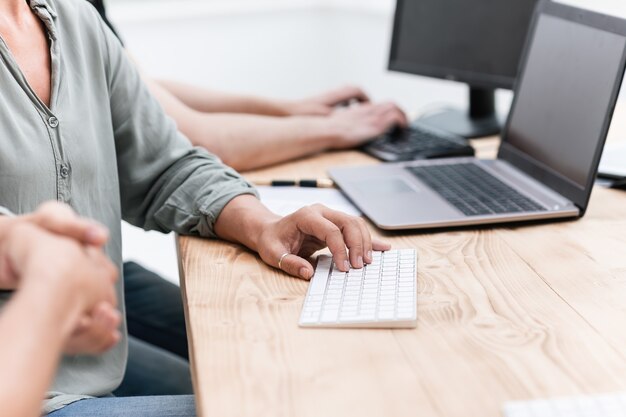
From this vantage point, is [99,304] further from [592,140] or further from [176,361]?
[592,140]

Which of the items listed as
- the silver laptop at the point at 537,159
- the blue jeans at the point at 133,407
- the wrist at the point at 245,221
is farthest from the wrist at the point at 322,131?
the blue jeans at the point at 133,407

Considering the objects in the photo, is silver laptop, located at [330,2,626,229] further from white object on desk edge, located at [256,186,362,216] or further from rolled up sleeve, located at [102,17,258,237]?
rolled up sleeve, located at [102,17,258,237]

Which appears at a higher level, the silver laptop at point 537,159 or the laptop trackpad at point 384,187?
the silver laptop at point 537,159

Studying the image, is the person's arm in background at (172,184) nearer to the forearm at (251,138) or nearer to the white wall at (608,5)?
the forearm at (251,138)

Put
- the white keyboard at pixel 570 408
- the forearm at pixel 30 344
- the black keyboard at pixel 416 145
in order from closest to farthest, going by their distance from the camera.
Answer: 1. the forearm at pixel 30 344
2. the white keyboard at pixel 570 408
3. the black keyboard at pixel 416 145

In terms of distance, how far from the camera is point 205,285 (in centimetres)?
106

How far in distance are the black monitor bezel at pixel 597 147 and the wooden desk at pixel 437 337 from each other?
3.7 inches

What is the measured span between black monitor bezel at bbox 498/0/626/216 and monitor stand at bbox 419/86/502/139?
12.0 inches

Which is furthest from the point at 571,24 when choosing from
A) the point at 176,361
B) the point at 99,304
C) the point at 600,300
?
the point at 99,304

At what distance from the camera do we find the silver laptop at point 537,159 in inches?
49.6

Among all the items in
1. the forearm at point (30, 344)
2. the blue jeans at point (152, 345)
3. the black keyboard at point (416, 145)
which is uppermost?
the forearm at point (30, 344)

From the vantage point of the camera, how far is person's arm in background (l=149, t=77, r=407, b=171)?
1.56 metres

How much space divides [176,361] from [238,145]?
401mm

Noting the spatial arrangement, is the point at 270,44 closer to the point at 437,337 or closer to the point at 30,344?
the point at 437,337
